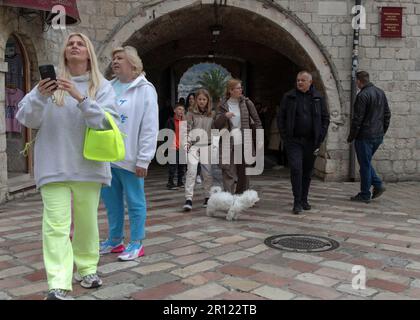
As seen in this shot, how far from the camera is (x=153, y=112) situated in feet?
11.9

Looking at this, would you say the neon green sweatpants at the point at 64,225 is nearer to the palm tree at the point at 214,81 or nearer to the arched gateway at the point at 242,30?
the arched gateway at the point at 242,30

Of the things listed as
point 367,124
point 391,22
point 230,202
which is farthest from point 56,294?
point 391,22

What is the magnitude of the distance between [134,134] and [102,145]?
2.83 ft

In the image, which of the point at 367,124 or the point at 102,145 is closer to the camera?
the point at 102,145

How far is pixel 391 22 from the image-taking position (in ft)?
28.6

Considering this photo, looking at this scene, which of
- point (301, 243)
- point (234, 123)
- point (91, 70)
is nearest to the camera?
point (91, 70)

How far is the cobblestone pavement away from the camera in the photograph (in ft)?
10.2

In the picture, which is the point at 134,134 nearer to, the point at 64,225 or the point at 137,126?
the point at 137,126

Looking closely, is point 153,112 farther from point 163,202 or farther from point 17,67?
point 17,67

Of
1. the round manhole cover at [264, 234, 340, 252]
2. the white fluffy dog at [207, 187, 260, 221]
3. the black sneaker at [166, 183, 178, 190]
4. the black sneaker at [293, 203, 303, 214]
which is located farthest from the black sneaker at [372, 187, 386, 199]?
the black sneaker at [166, 183, 178, 190]

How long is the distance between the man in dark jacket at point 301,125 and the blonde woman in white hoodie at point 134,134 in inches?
98.7

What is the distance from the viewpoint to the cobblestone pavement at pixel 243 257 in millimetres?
3113
